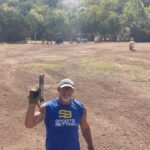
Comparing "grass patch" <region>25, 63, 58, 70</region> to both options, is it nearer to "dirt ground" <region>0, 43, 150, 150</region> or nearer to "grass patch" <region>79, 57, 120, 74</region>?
"dirt ground" <region>0, 43, 150, 150</region>

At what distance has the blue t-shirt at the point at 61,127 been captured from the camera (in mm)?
5422

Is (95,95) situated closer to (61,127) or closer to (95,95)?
(95,95)

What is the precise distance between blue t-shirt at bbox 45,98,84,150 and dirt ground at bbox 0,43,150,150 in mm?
4506

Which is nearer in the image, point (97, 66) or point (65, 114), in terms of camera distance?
point (65, 114)

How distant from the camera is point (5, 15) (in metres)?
60.0

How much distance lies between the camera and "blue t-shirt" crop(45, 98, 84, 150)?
5.42 metres

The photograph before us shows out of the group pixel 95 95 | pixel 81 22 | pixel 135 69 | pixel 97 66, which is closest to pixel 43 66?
pixel 97 66

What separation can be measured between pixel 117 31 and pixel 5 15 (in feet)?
58.6

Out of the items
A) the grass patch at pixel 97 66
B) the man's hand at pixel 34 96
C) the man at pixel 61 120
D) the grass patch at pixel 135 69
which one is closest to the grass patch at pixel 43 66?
the grass patch at pixel 97 66

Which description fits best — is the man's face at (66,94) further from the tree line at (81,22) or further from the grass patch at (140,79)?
the tree line at (81,22)

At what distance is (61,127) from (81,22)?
66330mm

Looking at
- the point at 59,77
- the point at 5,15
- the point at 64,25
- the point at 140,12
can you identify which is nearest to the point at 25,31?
the point at 5,15

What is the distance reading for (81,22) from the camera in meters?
71.1

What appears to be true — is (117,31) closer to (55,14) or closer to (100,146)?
(55,14)
